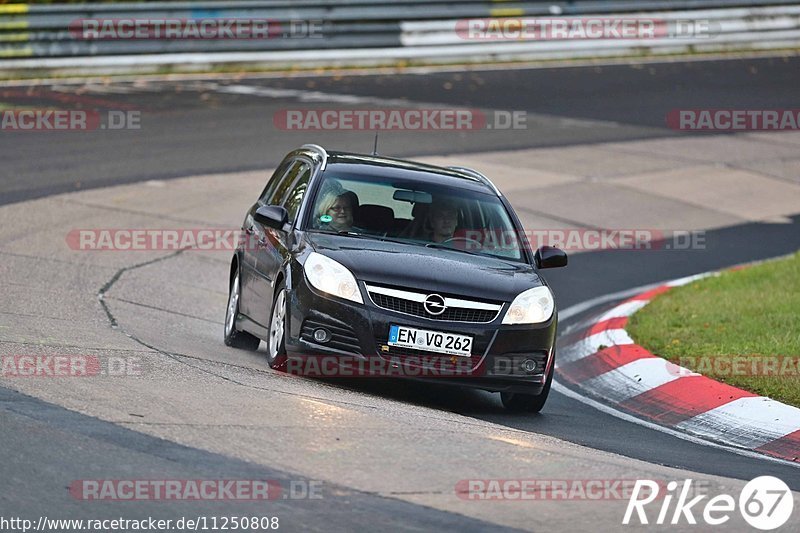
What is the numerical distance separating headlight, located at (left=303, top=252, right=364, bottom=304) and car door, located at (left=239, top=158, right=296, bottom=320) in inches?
52.5


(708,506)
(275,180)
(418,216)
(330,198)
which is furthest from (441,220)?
(708,506)

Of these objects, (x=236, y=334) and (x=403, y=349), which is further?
(x=236, y=334)

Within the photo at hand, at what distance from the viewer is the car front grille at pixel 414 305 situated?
8.70m

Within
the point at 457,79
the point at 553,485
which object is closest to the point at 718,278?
the point at 553,485

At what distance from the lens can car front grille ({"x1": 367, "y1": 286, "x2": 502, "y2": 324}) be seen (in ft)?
28.6

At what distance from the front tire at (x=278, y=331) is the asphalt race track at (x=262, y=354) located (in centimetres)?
12

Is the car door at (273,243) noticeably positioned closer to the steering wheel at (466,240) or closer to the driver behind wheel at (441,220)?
the driver behind wheel at (441,220)

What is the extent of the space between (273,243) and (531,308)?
2.03 meters

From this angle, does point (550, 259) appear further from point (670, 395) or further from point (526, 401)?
point (670, 395)

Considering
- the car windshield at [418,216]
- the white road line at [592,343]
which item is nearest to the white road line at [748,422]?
the car windshield at [418,216]

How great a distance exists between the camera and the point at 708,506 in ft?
20.7

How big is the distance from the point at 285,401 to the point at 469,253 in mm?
2384

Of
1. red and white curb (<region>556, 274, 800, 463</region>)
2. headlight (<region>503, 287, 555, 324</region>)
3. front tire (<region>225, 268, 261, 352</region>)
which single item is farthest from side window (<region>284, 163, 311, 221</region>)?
red and white curb (<region>556, 274, 800, 463</region>)

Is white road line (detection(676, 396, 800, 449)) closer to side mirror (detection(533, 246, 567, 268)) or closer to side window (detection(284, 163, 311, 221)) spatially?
side mirror (detection(533, 246, 567, 268))
